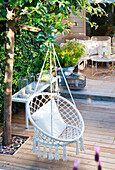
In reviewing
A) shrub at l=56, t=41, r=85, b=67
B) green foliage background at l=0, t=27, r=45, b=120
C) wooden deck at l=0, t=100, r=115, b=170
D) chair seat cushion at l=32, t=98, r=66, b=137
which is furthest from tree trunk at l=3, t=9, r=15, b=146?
shrub at l=56, t=41, r=85, b=67

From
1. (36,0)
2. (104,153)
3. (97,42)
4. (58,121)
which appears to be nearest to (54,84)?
(58,121)

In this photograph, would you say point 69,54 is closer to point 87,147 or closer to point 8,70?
point 8,70

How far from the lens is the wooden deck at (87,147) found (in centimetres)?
345

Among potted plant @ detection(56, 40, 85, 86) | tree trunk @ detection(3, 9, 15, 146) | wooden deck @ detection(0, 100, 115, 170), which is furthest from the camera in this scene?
potted plant @ detection(56, 40, 85, 86)

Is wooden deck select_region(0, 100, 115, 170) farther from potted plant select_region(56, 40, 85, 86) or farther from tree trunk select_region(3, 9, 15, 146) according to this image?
potted plant select_region(56, 40, 85, 86)

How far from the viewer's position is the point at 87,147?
12.8 ft

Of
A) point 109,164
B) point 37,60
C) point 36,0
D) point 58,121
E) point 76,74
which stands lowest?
point 109,164

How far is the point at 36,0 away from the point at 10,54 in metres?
1.00

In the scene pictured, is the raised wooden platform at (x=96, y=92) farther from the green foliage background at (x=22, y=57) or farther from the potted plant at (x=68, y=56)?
the green foliage background at (x=22, y=57)

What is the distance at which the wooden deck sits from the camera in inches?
136

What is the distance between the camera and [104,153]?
12.2 ft

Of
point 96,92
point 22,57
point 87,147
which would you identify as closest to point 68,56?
point 96,92

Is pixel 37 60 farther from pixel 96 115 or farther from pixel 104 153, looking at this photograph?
pixel 104 153

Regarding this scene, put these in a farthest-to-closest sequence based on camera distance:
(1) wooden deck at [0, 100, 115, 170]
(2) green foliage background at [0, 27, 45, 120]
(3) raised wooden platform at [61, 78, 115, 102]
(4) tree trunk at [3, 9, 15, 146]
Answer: (3) raised wooden platform at [61, 78, 115, 102], (2) green foliage background at [0, 27, 45, 120], (4) tree trunk at [3, 9, 15, 146], (1) wooden deck at [0, 100, 115, 170]
